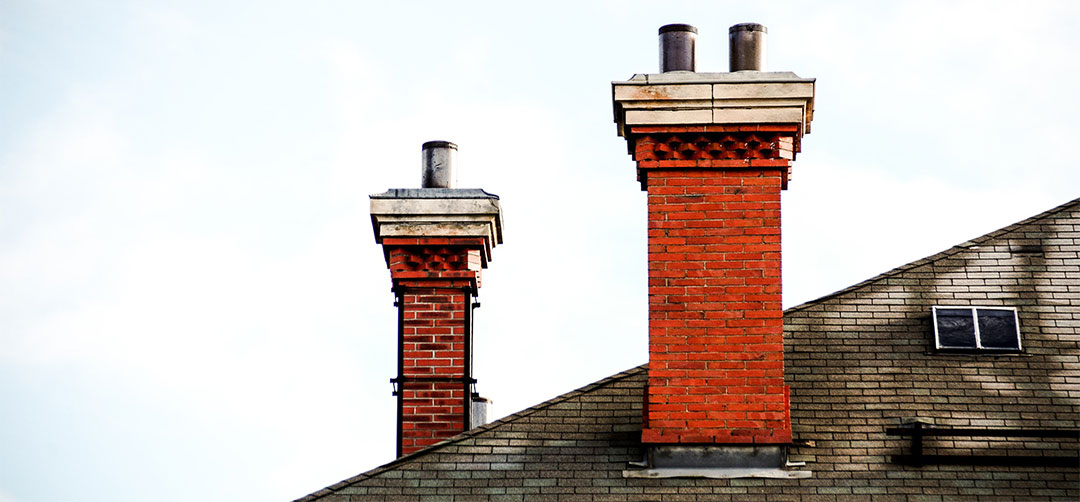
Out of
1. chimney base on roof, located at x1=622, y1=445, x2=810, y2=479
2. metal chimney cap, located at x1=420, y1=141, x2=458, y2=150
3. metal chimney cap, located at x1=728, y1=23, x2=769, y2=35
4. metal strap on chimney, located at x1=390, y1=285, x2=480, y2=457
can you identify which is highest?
metal chimney cap, located at x1=728, y1=23, x2=769, y2=35

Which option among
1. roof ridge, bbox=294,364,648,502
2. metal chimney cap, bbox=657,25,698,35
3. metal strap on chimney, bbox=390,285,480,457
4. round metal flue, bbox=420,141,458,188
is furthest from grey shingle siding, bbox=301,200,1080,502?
round metal flue, bbox=420,141,458,188

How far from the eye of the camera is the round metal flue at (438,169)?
1594 cm

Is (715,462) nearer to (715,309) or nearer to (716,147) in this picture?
(715,309)

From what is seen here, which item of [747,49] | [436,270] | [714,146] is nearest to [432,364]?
[436,270]

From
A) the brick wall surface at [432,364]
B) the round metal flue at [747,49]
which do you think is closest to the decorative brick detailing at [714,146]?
the round metal flue at [747,49]

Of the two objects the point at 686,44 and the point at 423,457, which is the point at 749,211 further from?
the point at 423,457

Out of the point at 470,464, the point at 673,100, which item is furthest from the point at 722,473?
the point at 673,100

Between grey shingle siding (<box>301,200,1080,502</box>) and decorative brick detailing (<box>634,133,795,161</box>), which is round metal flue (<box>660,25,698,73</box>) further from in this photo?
grey shingle siding (<box>301,200,1080,502</box>)

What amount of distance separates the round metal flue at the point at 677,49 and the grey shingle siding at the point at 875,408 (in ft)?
7.02

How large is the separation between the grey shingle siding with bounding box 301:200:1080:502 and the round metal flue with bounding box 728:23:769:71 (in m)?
1.96

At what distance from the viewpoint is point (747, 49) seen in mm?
14125

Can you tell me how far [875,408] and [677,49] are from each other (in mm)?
3101

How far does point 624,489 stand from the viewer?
42.4 ft

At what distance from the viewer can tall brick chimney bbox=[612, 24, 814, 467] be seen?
13.2 meters
